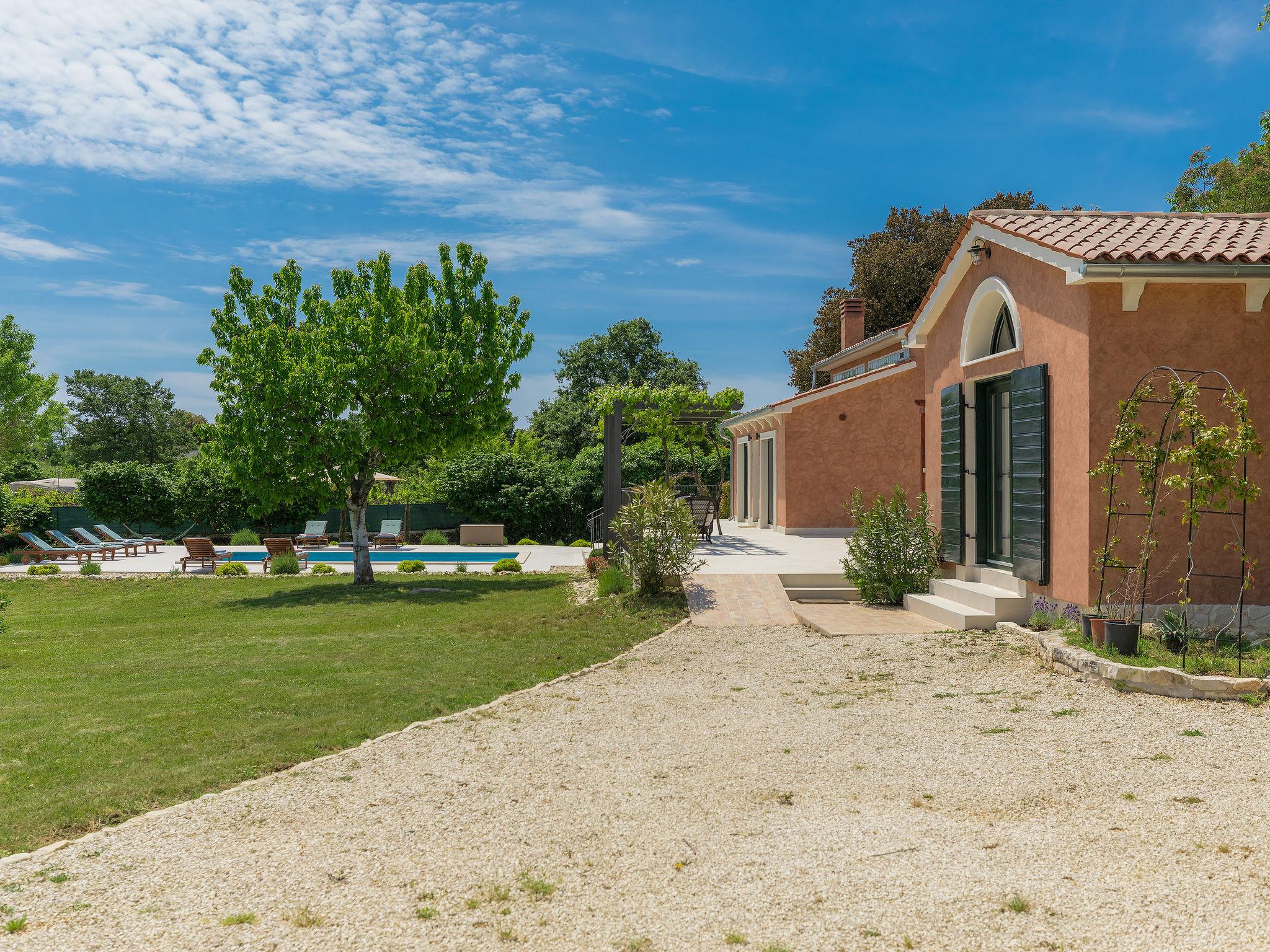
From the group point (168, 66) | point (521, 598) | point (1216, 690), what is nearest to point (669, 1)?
point (168, 66)

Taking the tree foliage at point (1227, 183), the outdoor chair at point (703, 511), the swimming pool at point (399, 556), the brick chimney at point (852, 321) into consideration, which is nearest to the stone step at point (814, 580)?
the outdoor chair at point (703, 511)

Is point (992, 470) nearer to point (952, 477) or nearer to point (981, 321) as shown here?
point (952, 477)

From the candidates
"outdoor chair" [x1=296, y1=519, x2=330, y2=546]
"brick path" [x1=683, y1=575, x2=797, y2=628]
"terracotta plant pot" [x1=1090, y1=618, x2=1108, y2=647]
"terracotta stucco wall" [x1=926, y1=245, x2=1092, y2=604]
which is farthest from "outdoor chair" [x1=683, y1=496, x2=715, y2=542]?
"outdoor chair" [x1=296, y1=519, x2=330, y2=546]

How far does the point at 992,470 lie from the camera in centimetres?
1079

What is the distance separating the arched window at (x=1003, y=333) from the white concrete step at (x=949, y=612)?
3.16 m

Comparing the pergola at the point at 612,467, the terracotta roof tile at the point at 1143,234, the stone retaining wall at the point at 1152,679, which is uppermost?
the terracotta roof tile at the point at 1143,234

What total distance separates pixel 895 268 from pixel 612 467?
882 inches

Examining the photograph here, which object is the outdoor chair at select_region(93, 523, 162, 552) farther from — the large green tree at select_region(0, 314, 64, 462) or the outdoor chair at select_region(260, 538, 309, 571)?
the large green tree at select_region(0, 314, 64, 462)

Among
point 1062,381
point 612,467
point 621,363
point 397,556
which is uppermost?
point 621,363

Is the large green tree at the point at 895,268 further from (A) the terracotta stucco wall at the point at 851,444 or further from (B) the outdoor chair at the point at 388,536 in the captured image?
(B) the outdoor chair at the point at 388,536

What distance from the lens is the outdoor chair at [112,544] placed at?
77.3 ft

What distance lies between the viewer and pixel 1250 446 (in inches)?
268

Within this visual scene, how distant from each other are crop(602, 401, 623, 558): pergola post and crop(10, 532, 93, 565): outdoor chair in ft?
49.6

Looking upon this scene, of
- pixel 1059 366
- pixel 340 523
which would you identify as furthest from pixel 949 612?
pixel 340 523
